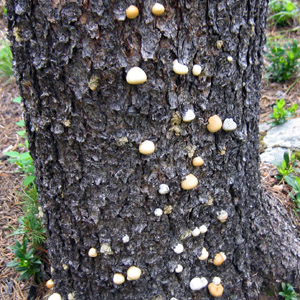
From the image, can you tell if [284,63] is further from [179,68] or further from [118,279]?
[118,279]

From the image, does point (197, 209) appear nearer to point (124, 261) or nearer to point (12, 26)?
point (124, 261)

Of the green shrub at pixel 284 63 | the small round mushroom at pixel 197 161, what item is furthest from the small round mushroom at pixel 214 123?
the green shrub at pixel 284 63

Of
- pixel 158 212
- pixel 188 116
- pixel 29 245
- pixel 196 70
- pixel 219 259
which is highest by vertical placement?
pixel 196 70

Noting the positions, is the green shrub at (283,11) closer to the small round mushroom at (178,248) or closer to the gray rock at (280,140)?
the gray rock at (280,140)

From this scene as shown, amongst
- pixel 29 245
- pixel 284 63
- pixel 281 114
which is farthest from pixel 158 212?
pixel 284 63

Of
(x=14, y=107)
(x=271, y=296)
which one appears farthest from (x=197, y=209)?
(x=14, y=107)

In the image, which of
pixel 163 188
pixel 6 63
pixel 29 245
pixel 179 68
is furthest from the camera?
pixel 6 63

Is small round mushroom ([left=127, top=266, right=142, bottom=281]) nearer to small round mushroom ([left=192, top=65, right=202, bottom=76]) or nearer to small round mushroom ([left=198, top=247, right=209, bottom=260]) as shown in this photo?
small round mushroom ([left=198, top=247, right=209, bottom=260])
